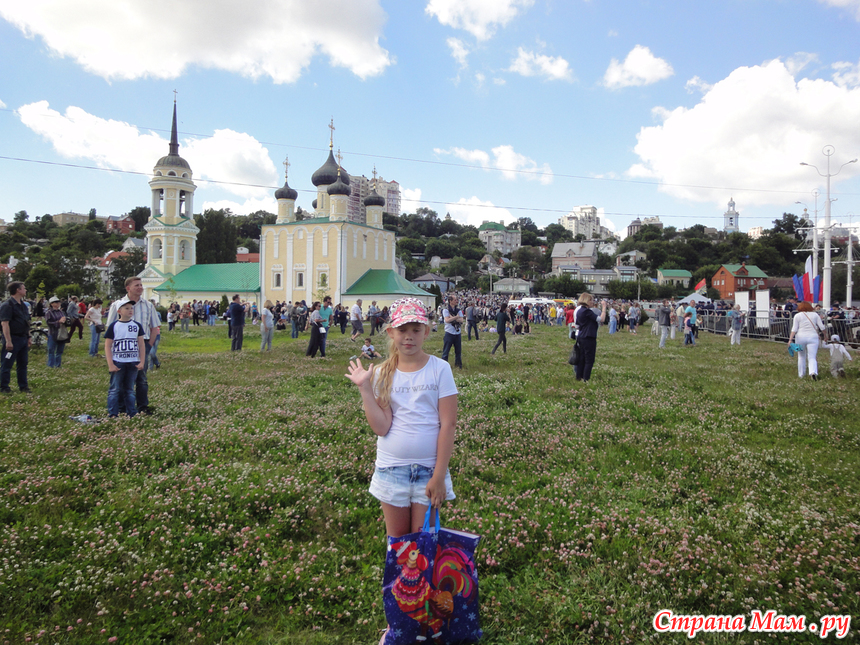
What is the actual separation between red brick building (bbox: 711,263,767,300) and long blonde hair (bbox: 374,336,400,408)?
11677 cm

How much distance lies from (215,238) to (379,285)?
45717 mm

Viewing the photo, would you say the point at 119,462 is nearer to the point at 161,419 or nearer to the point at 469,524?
the point at 161,419

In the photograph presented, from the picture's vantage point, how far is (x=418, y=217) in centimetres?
19775

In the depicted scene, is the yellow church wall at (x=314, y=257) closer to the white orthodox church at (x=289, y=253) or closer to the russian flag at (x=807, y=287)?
the white orthodox church at (x=289, y=253)

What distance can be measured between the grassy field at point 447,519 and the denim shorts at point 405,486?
97cm

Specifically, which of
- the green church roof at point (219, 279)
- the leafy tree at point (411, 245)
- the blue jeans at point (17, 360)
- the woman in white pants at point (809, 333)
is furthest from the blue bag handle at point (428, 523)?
the leafy tree at point (411, 245)

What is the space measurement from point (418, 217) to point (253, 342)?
586 ft

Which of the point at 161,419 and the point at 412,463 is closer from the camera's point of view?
the point at 412,463

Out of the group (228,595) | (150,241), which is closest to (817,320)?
(228,595)

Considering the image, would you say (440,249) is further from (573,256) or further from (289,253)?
(289,253)

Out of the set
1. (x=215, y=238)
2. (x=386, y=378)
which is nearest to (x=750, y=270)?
(x=215, y=238)

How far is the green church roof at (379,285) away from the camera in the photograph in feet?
181

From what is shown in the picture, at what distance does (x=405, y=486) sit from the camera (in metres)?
3.23

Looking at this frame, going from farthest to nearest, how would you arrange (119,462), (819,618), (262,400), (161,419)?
(262,400) → (161,419) → (119,462) → (819,618)
